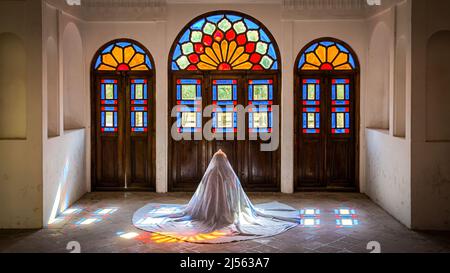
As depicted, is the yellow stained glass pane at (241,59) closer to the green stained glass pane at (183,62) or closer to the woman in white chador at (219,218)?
the green stained glass pane at (183,62)

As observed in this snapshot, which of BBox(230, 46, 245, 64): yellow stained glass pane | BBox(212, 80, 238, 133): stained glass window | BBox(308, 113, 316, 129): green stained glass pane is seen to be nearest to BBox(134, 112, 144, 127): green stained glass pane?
BBox(212, 80, 238, 133): stained glass window

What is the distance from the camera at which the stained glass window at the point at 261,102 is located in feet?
34.3

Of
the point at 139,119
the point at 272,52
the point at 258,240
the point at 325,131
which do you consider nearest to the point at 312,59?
the point at 272,52

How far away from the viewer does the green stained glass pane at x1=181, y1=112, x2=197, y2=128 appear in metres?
10.5

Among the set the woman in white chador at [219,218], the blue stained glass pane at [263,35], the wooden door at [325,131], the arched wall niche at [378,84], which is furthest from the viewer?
the wooden door at [325,131]

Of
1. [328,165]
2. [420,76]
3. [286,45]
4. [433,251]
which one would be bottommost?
[433,251]

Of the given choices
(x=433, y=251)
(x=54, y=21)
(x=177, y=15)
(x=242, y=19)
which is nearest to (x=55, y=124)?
(x=54, y=21)

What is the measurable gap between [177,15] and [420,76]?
16.0ft

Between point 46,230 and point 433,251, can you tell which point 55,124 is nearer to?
point 46,230

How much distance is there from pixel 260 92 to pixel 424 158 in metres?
3.81

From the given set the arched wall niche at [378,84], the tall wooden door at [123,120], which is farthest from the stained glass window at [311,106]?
the tall wooden door at [123,120]

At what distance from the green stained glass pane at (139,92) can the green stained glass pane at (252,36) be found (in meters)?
2.39

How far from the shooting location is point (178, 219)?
26.2 ft

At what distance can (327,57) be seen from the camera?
1040 cm
